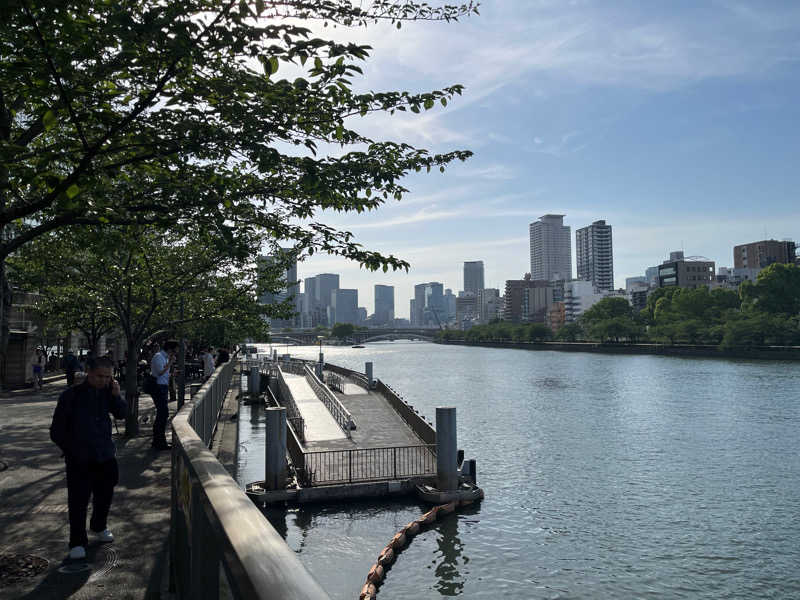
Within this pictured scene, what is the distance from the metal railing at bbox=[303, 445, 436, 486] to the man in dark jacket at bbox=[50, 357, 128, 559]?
46.6ft

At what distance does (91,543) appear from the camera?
677 cm

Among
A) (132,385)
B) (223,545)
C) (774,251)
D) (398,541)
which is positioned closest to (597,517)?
(398,541)

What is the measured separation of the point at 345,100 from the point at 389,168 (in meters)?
1.22

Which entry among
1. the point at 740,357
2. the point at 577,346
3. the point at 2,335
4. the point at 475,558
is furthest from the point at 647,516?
the point at 577,346

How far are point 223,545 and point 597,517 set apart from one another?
20.8 metres

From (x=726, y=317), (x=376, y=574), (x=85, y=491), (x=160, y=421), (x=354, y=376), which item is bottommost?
(x=376, y=574)

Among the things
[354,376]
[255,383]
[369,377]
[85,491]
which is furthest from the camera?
[354,376]

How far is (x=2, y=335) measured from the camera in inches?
371

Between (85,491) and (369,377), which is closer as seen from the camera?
(85,491)

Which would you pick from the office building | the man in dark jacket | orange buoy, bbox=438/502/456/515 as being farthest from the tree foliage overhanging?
the office building

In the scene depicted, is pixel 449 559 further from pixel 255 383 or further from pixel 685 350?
pixel 685 350

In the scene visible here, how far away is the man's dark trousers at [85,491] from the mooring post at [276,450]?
1273 cm

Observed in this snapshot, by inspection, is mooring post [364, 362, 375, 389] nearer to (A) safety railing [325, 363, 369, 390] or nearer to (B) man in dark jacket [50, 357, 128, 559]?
(A) safety railing [325, 363, 369, 390]

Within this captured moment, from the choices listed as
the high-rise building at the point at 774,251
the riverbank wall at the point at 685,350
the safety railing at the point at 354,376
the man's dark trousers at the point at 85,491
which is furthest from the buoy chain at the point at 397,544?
the high-rise building at the point at 774,251
